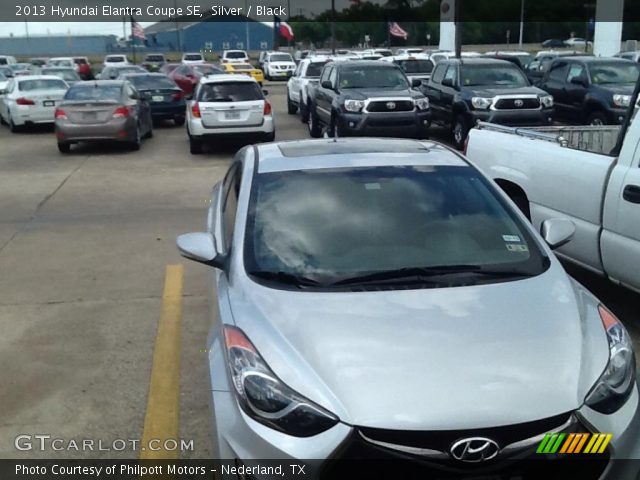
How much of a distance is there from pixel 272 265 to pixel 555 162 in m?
3.52

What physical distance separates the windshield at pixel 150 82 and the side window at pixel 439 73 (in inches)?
315

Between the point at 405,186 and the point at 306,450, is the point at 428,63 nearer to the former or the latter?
the point at 405,186

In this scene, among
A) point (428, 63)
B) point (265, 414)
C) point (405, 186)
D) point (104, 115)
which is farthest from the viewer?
point (428, 63)

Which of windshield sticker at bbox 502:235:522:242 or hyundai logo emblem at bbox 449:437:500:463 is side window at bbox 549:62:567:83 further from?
hyundai logo emblem at bbox 449:437:500:463

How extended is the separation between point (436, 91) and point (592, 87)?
3.35 meters

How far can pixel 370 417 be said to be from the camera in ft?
9.12

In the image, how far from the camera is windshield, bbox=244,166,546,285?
12.6 ft

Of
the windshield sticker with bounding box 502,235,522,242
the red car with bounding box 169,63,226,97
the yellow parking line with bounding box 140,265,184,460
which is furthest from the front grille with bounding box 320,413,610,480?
the red car with bounding box 169,63,226,97

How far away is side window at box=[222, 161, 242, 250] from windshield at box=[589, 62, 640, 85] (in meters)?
13.2

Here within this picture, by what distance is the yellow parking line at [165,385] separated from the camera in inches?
169

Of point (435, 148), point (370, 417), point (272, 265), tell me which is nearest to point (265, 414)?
point (370, 417)

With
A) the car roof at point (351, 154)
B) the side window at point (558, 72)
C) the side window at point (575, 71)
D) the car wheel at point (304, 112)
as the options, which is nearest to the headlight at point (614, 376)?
the car roof at point (351, 154)

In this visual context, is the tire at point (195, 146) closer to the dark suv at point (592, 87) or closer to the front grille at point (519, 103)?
the front grille at point (519, 103)

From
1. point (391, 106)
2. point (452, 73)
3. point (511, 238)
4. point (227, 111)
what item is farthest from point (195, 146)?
point (511, 238)
